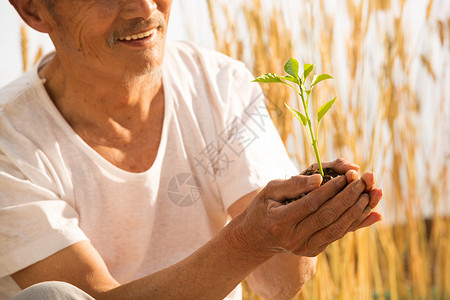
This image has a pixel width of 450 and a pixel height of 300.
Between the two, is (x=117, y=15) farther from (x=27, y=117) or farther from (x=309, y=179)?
(x=309, y=179)

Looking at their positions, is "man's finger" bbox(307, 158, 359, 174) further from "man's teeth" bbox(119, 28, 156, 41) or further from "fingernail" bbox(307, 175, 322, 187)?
"man's teeth" bbox(119, 28, 156, 41)

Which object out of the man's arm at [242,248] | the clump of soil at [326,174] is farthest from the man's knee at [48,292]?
the clump of soil at [326,174]

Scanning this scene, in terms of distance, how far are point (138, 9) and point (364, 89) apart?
0.79 meters

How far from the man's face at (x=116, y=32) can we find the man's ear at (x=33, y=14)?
0.14 ft

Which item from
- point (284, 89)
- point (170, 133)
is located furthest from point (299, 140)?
point (170, 133)

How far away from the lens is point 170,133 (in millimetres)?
1480

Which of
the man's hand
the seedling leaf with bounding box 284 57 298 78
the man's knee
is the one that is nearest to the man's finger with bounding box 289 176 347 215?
the man's hand

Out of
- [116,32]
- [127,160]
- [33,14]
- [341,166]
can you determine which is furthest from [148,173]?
[341,166]

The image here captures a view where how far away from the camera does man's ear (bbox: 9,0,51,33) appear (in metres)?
1.40

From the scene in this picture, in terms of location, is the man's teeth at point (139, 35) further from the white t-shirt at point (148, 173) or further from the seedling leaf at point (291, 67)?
the seedling leaf at point (291, 67)

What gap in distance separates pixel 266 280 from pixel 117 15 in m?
0.62

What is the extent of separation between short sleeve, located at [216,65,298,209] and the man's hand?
0.33 metres

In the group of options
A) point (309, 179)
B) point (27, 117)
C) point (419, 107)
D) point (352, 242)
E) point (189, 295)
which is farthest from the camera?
point (419, 107)

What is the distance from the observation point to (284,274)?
137cm
